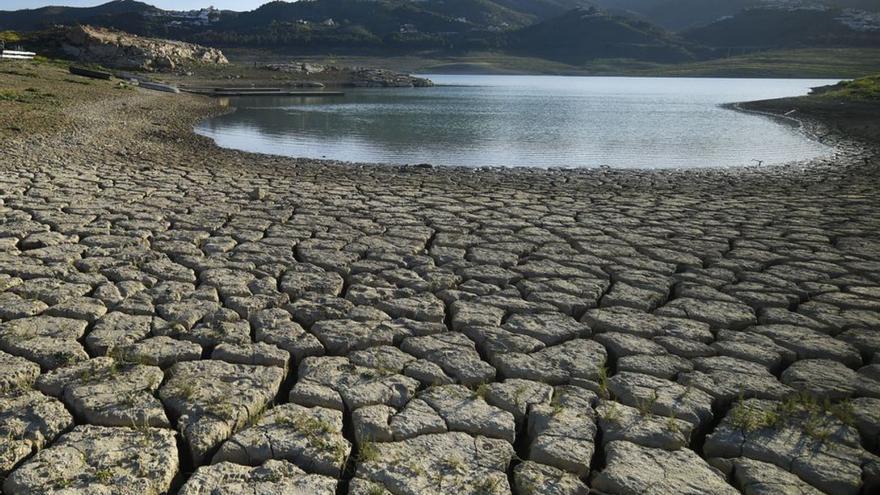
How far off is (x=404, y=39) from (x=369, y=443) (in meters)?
105

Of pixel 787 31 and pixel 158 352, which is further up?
pixel 787 31

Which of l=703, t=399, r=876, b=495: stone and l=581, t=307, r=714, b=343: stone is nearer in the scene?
l=703, t=399, r=876, b=495: stone

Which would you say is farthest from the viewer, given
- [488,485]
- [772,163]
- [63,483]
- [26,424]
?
[772,163]

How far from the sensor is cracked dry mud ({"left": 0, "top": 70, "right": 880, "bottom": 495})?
2455 mm

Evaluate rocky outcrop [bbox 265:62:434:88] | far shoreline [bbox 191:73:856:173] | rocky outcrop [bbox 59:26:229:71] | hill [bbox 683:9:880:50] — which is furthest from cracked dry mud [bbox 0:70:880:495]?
hill [bbox 683:9:880:50]

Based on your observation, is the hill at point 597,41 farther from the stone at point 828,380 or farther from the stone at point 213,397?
the stone at point 213,397

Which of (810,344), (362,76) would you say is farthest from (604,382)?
(362,76)

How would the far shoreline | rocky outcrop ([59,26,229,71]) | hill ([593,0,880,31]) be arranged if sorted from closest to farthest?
the far shoreline
rocky outcrop ([59,26,229,71])
hill ([593,0,880,31])

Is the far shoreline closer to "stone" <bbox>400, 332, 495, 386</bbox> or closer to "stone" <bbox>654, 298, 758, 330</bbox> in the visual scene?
"stone" <bbox>654, 298, 758, 330</bbox>

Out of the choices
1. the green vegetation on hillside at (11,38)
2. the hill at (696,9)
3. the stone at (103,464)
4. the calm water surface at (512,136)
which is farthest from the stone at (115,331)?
the hill at (696,9)

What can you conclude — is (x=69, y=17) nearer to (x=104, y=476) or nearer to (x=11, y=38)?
(x=11, y=38)

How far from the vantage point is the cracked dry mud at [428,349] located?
246 cm

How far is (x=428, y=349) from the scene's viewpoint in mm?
3402

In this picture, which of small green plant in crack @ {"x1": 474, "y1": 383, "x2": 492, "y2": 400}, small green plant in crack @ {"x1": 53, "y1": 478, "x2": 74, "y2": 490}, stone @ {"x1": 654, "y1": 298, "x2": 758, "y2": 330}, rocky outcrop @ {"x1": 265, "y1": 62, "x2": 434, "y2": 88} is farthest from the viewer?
rocky outcrop @ {"x1": 265, "y1": 62, "x2": 434, "y2": 88}
